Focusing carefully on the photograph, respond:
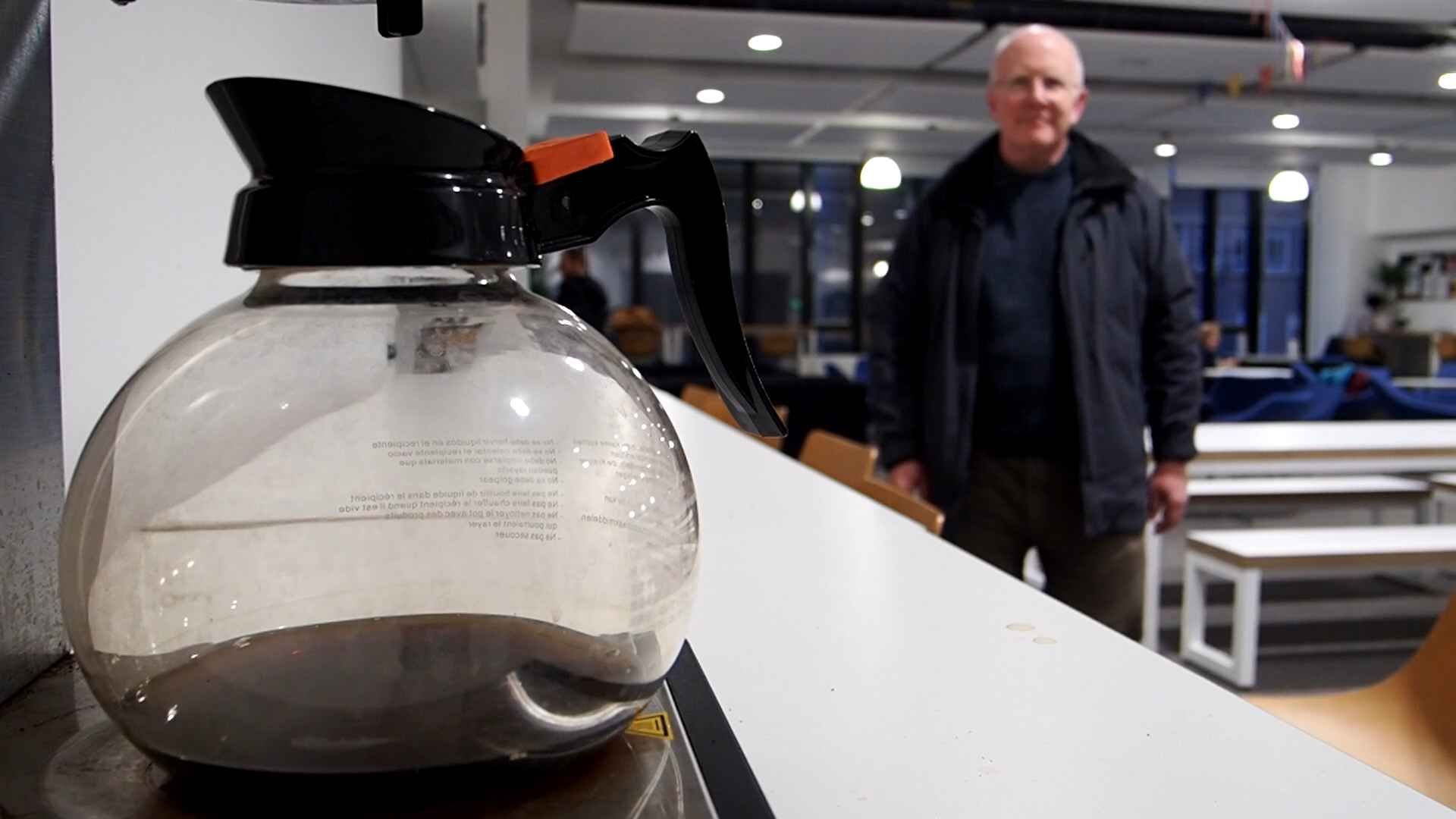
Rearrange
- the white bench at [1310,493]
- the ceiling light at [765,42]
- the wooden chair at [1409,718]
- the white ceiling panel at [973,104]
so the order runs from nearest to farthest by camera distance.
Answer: the wooden chair at [1409,718]
the white bench at [1310,493]
the ceiling light at [765,42]
the white ceiling panel at [973,104]

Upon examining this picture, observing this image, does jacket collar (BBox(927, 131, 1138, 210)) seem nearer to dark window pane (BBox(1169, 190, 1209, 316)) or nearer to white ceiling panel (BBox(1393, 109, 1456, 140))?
white ceiling panel (BBox(1393, 109, 1456, 140))

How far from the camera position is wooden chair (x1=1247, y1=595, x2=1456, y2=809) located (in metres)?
1.21

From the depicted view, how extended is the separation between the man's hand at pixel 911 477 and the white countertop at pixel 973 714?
1.35m

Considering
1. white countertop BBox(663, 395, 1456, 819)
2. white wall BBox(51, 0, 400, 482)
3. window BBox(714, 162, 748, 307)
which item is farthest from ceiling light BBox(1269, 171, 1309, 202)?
white wall BBox(51, 0, 400, 482)

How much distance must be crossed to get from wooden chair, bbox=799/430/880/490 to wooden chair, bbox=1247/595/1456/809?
23.9 inches

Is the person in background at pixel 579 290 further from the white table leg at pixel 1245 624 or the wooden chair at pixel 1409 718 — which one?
the wooden chair at pixel 1409 718

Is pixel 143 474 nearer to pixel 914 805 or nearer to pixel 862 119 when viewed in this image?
pixel 914 805

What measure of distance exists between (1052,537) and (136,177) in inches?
68.1

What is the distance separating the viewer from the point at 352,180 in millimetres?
339

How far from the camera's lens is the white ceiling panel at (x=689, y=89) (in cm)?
689

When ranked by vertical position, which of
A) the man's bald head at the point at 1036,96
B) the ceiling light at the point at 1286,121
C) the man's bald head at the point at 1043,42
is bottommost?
the man's bald head at the point at 1036,96

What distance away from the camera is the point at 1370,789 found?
1.44 ft

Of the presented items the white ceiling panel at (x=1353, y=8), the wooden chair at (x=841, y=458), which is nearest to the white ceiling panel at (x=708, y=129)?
the white ceiling panel at (x=1353, y=8)

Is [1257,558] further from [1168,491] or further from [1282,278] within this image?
[1282,278]
